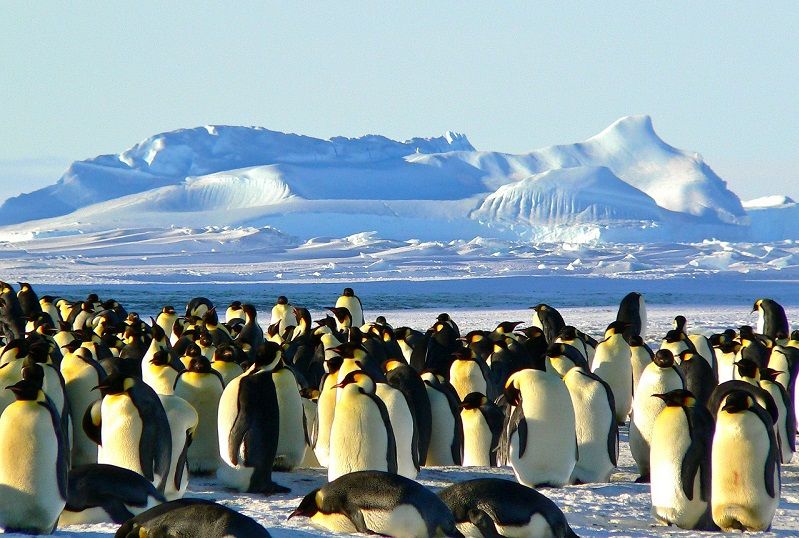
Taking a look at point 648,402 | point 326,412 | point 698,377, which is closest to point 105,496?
point 326,412

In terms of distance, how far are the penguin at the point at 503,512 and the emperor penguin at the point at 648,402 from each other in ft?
6.16

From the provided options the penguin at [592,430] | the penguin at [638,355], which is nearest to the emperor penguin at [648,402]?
the penguin at [592,430]

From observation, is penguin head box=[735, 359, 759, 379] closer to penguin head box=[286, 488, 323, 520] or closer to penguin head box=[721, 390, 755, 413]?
penguin head box=[721, 390, 755, 413]

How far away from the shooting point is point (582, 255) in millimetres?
47750

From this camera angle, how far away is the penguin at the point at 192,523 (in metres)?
3.32

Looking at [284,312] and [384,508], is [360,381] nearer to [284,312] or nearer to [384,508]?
[384,508]

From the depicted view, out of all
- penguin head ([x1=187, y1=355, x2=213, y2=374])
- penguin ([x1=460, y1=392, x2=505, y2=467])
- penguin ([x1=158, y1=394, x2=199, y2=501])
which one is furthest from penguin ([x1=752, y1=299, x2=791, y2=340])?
penguin ([x1=158, y1=394, x2=199, y2=501])

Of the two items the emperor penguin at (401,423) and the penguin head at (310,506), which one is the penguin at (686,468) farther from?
the penguin head at (310,506)

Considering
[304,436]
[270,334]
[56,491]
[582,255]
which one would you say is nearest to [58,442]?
[56,491]

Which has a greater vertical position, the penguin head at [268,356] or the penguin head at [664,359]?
the penguin head at [268,356]

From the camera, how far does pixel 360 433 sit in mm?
5008

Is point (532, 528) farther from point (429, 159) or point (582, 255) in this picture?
point (429, 159)

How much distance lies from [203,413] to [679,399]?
7.52 ft

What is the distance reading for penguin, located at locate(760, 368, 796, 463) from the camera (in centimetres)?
647
